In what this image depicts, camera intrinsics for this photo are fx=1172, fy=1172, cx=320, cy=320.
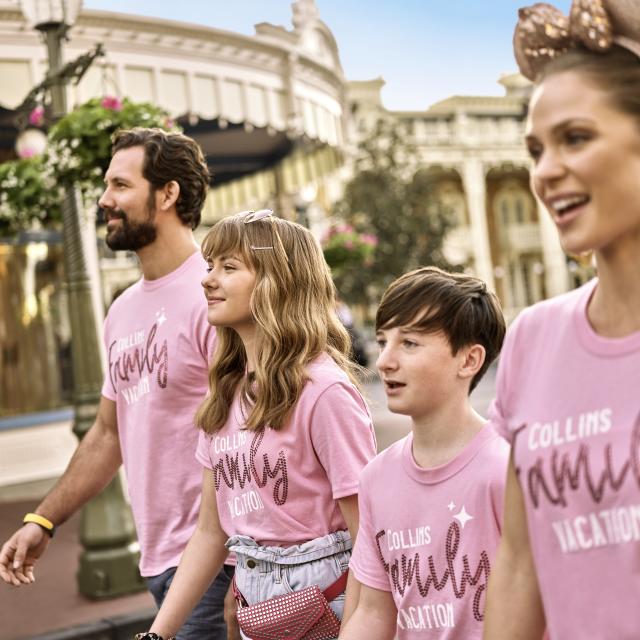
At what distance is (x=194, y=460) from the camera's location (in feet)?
10.9

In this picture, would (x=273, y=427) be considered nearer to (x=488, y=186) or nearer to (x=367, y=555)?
(x=367, y=555)

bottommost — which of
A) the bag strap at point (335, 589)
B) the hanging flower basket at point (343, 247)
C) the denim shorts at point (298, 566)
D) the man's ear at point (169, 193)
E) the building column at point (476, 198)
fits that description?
the bag strap at point (335, 589)

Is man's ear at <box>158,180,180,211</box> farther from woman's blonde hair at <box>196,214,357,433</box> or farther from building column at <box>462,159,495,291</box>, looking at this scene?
building column at <box>462,159,495,291</box>

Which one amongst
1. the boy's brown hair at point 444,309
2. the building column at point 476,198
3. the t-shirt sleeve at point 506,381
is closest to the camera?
the t-shirt sleeve at point 506,381

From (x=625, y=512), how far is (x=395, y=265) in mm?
36396

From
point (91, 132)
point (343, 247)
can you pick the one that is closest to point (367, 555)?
point (91, 132)

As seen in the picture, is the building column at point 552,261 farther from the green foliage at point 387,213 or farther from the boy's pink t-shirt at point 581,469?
the boy's pink t-shirt at point 581,469

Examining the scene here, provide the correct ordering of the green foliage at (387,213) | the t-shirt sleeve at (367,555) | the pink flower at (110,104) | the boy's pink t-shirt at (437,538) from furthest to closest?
1. the green foliage at (387,213)
2. the pink flower at (110,104)
3. the t-shirt sleeve at (367,555)
4. the boy's pink t-shirt at (437,538)

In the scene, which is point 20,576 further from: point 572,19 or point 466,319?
point 572,19

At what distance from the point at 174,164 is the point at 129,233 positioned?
267 mm

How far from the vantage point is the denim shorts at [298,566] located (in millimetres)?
2693

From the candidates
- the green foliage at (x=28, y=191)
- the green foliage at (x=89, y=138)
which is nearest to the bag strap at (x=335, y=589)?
the green foliage at (x=89, y=138)

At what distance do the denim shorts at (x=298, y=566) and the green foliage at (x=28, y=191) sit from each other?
210 inches

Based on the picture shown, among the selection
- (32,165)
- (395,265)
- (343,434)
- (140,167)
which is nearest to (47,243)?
(32,165)
